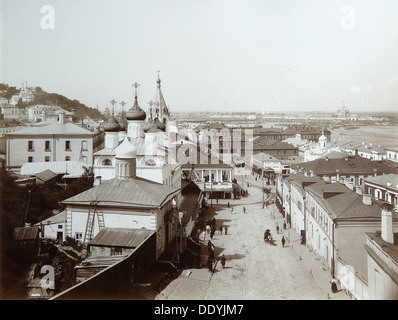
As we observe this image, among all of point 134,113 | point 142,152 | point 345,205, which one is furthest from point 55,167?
point 345,205

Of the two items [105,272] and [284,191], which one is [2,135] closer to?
[284,191]

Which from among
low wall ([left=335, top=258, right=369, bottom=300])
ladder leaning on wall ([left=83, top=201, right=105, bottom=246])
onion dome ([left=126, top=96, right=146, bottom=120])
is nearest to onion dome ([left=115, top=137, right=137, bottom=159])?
ladder leaning on wall ([left=83, top=201, right=105, bottom=246])

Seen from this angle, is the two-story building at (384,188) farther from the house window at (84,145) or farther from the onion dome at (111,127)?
the house window at (84,145)

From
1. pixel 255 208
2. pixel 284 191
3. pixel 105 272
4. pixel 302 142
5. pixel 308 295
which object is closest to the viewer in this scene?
pixel 105 272

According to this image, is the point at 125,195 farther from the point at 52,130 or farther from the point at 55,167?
the point at 52,130

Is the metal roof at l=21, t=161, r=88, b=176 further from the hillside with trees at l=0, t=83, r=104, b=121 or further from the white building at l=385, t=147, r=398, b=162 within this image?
the white building at l=385, t=147, r=398, b=162
